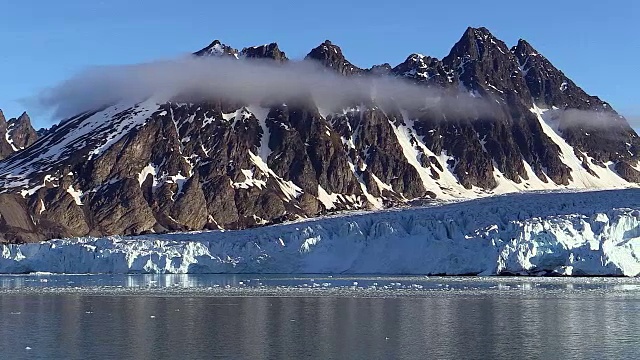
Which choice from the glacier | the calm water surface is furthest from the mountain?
the calm water surface

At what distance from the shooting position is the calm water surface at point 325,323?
1017 inches

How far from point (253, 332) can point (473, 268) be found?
40910 mm

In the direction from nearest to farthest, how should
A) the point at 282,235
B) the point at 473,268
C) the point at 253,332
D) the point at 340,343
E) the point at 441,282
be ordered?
the point at 340,343 → the point at 253,332 → the point at 441,282 → the point at 473,268 → the point at 282,235

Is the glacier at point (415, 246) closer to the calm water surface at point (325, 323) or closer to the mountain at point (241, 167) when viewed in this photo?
the calm water surface at point (325, 323)

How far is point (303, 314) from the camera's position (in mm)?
36562

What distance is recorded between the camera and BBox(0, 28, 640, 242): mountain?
144 m

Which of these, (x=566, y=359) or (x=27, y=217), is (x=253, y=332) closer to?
(x=566, y=359)

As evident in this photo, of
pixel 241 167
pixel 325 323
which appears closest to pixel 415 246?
pixel 325 323

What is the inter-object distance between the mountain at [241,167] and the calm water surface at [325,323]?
3516 inches

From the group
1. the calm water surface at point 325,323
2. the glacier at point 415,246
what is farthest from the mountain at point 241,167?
the calm water surface at point 325,323

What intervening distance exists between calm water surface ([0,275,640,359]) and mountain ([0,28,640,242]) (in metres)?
89.3

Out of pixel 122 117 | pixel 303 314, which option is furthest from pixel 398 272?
pixel 122 117

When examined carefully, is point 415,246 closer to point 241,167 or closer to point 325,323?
point 325,323

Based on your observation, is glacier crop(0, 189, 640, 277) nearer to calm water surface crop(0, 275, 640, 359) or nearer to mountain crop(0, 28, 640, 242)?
calm water surface crop(0, 275, 640, 359)
